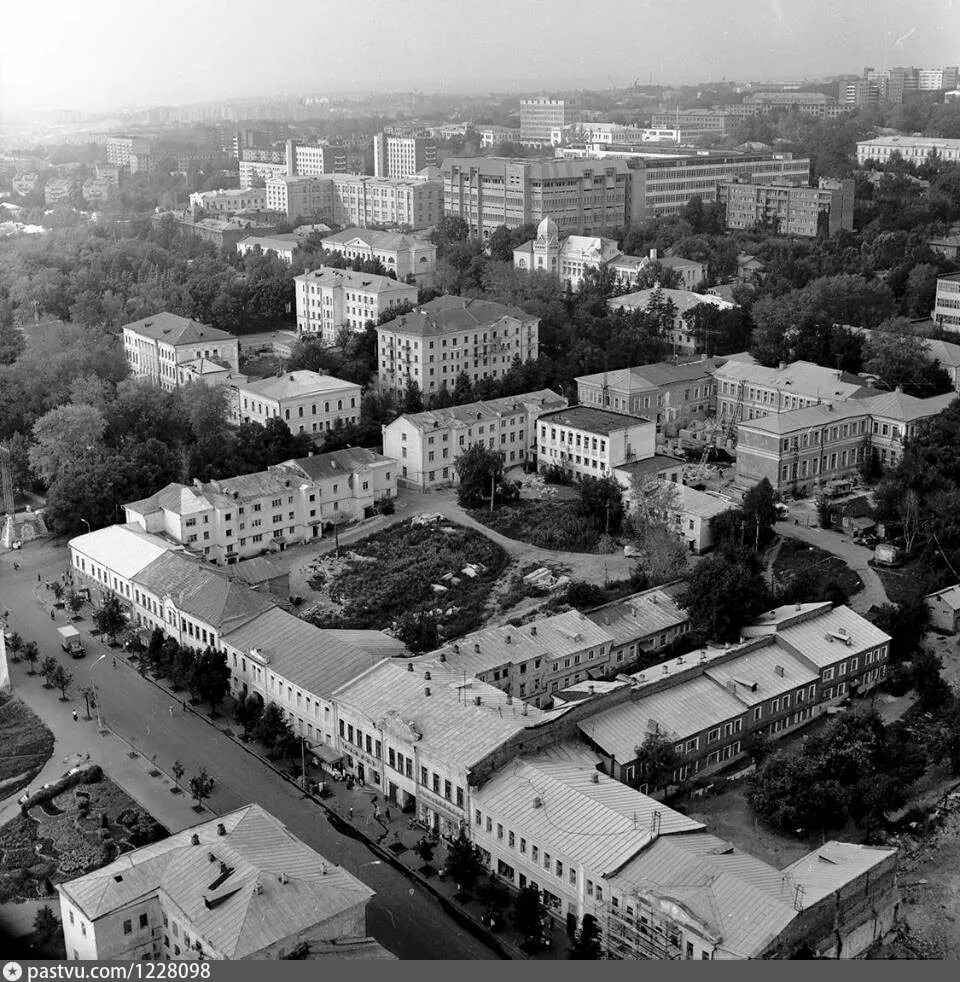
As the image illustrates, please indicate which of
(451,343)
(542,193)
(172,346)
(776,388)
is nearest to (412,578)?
(451,343)

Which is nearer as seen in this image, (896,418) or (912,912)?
(912,912)

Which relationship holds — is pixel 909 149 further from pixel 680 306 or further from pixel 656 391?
pixel 656 391

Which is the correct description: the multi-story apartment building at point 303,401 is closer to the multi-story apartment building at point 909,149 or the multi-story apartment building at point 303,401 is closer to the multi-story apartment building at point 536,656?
the multi-story apartment building at point 536,656

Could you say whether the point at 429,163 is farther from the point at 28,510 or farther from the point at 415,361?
the point at 28,510

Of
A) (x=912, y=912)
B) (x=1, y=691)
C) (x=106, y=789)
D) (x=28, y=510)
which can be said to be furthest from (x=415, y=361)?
(x=912, y=912)

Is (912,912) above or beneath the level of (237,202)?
beneath

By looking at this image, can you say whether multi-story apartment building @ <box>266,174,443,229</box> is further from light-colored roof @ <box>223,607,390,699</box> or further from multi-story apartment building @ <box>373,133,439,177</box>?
light-colored roof @ <box>223,607,390,699</box>

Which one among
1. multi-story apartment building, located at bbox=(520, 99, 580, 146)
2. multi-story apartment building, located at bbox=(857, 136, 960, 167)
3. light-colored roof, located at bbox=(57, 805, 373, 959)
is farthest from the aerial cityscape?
multi-story apartment building, located at bbox=(520, 99, 580, 146)
